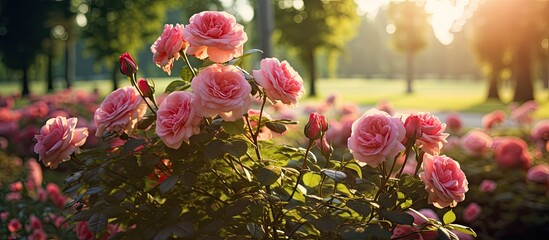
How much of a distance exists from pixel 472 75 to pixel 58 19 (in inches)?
2484

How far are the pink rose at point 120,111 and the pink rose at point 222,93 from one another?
0.32 m

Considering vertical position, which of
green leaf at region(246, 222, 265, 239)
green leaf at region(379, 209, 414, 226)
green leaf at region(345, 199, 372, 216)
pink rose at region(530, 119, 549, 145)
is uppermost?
green leaf at region(345, 199, 372, 216)

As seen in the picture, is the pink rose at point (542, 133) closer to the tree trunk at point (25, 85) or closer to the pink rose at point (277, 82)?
the pink rose at point (277, 82)

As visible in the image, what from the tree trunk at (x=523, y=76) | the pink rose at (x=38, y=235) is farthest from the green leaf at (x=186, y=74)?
the tree trunk at (x=523, y=76)

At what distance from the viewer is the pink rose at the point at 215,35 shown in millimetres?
2148

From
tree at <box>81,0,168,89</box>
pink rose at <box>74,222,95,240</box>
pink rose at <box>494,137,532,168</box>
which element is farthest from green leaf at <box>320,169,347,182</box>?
tree at <box>81,0,168,89</box>

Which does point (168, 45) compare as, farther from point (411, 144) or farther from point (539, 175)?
point (539, 175)

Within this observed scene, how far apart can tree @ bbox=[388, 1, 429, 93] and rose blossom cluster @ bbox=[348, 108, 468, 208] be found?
147 feet

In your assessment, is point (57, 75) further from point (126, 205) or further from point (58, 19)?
point (126, 205)

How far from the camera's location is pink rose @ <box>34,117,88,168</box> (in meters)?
2.30

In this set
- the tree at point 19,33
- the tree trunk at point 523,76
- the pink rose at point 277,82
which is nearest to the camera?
the pink rose at point 277,82

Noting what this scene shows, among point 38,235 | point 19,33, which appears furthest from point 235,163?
point 19,33

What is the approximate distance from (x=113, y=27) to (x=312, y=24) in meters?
10.8

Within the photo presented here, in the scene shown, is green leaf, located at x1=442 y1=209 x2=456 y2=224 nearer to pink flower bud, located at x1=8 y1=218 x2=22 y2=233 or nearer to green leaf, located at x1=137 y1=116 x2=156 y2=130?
green leaf, located at x1=137 y1=116 x2=156 y2=130
